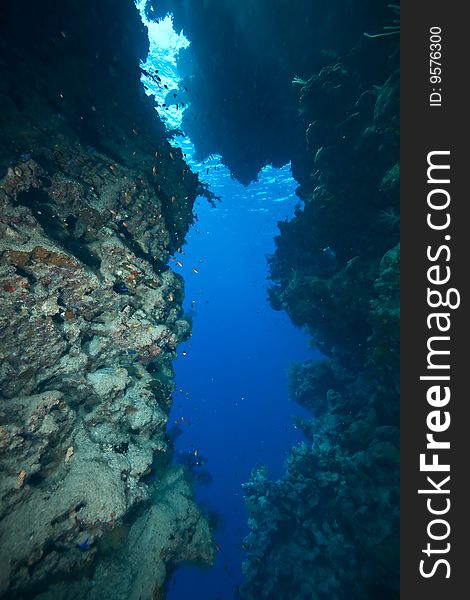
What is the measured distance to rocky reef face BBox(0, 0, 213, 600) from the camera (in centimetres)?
539

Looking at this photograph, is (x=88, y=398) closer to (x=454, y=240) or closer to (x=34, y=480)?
(x=34, y=480)

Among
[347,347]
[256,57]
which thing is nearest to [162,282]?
[347,347]

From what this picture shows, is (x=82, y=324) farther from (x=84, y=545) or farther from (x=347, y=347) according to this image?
(x=347, y=347)

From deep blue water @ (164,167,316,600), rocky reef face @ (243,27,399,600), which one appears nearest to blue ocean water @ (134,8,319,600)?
deep blue water @ (164,167,316,600)

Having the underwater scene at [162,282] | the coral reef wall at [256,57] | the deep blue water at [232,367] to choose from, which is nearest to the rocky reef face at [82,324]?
the underwater scene at [162,282]

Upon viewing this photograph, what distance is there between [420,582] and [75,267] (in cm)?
700

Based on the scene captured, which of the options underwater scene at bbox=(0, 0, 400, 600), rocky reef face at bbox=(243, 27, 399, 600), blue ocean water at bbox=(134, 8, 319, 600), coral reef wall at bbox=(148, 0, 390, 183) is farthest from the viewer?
blue ocean water at bbox=(134, 8, 319, 600)

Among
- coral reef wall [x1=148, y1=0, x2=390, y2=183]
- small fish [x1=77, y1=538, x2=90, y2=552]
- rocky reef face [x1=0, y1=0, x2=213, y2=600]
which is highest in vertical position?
coral reef wall [x1=148, y1=0, x2=390, y2=183]

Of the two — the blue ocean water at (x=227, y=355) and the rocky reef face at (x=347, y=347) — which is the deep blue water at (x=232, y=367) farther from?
the rocky reef face at (x=347, y=347)

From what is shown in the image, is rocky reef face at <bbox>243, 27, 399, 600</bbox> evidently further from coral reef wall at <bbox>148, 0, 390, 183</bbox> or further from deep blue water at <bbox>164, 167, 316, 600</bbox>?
deep blue water at <bbox>164, 167, 316, 600</bbox>

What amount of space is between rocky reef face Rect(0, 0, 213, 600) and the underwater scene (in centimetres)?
4

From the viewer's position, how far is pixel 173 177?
32.4 feet

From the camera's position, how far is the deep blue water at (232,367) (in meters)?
35.4

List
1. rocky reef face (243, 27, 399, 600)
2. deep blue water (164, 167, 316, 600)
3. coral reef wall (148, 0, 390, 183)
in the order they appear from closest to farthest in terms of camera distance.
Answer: rocky reef face (243, 27, 399, 600) < coral reef wall (148, 0, 390, 183) < deep blue water (164, 167, 316, 600)
